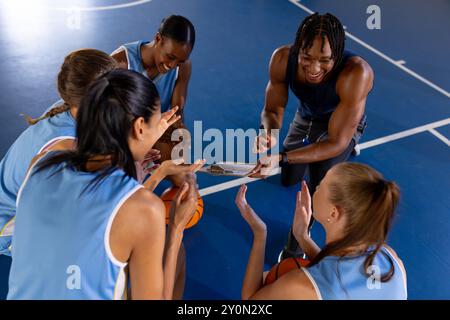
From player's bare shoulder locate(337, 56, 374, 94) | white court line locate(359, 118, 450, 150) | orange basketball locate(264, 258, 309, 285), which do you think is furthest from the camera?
white court line locate(359, 118, 450, 150)

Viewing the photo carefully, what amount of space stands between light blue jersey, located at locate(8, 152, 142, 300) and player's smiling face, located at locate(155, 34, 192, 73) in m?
1.89

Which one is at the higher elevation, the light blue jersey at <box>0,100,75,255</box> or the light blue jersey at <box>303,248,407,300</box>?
the light blue jersey at <box>0,100,75,255</box>

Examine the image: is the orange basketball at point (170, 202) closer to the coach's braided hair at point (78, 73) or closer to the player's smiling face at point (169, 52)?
the player's smiling face at point (169, 52)

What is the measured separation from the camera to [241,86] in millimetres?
5688

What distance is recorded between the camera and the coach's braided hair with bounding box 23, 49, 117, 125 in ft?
8.57

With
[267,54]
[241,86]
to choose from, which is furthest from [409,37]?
[241,86]

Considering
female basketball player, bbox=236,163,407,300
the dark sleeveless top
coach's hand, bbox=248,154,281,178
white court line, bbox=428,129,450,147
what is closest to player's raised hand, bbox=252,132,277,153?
coach's hand, bbox=248,154,281,178

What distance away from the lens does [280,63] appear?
382 cm

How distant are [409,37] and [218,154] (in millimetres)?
4127

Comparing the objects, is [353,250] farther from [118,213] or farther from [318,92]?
[318,92]

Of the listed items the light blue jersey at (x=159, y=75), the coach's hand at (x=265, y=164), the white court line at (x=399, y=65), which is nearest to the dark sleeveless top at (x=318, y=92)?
the coach's hand at (x=265, y=164)

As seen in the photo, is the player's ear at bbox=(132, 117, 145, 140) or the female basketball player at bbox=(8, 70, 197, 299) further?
the player's ear at bbox=(132, 117, 145, 140)

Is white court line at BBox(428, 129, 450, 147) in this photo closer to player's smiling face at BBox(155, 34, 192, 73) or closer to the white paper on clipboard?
the white paper on clipboard

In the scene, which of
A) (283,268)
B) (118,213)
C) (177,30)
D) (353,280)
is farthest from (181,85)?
(353,280)
